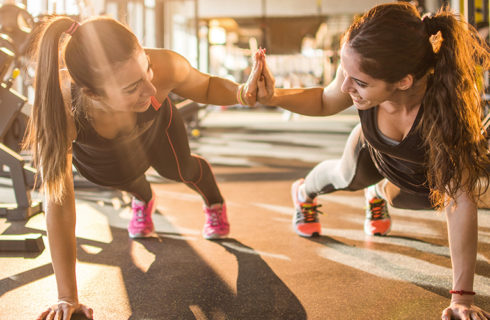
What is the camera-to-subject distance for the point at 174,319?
3.81 feet

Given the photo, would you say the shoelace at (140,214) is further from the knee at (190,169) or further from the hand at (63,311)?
the hand at (63,311)

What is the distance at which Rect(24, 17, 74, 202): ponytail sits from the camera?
41.5 inches

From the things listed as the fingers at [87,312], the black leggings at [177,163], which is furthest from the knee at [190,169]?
the fingers at [87,312]

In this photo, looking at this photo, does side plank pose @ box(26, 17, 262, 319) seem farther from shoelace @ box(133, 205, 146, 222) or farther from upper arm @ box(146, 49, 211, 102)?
shoelace @ box(133, 205, 146, 222)

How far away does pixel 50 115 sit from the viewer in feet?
3.51

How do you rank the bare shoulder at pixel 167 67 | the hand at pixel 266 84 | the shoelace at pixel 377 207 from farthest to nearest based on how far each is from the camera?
the shoelace at pixel 377 207
the bare shoulder at pixel 167 67
the hand at pixel 266 84

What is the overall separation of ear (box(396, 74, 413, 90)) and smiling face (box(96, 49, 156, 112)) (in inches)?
23.9

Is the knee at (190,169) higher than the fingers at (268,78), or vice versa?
the fingers at (268,78)

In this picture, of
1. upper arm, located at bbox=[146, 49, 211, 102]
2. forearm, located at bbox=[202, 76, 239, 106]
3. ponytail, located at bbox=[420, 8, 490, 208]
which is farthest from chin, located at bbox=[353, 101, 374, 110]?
upper arm, located at bbox=[146, 49, 211, 102]

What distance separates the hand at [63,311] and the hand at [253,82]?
69 centimetres

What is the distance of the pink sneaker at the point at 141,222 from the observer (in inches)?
73.1

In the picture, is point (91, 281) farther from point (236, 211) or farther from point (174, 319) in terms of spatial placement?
point (236, 211)

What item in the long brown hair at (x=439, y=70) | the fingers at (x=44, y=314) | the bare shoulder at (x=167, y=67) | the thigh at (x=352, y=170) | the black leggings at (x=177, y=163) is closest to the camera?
the long brown hair at (x=439, y=70)

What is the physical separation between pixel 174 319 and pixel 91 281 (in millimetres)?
384
